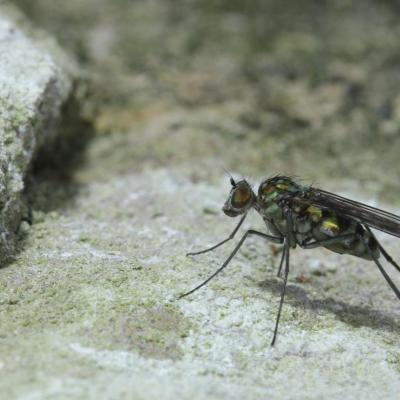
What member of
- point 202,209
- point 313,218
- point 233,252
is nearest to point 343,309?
point 313,218


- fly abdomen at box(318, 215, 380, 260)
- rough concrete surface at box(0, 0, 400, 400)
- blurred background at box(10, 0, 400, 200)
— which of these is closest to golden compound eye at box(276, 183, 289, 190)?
fly abdomen at box(318, 215, 380, 260)

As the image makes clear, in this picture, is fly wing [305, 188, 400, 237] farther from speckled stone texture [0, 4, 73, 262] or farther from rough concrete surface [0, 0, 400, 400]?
speckled stone texture [0, 4, 73, 262]

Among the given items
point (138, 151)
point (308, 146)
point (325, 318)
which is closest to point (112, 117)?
point (138, 151)

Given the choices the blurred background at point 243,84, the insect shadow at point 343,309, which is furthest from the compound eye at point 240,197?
the blurred background at point 243,84

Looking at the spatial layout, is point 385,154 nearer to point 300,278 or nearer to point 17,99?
point 300,278

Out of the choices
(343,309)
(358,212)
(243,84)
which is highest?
(243,84)

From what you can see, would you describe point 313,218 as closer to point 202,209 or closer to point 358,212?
point 358,212

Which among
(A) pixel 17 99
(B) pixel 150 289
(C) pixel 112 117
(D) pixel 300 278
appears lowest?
(B) pixel 150 289
